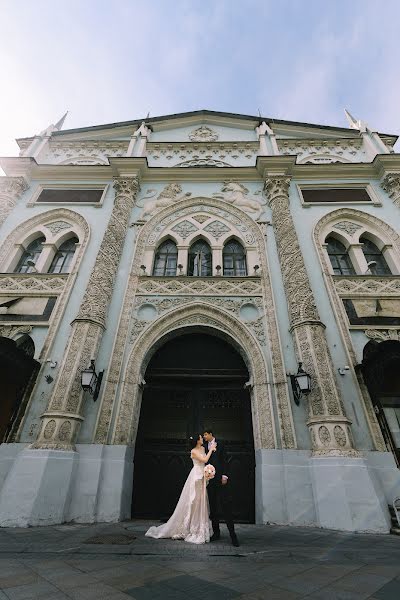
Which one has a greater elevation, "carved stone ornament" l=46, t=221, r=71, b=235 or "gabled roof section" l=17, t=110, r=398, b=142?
"gabled roof section" l=17, t=110, r=398, b=142

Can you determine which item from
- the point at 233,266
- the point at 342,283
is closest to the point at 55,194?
the point at 233,266

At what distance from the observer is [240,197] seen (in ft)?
38.1

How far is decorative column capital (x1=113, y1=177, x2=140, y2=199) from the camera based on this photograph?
11.4 meters

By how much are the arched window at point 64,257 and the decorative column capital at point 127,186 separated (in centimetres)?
267

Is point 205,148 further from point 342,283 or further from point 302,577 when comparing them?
point 302,577

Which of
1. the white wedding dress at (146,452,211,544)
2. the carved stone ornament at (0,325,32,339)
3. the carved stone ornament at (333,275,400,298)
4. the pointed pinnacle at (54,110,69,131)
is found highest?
the pointed pinnacle at (54,110,69,131)

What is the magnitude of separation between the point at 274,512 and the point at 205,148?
14751mm

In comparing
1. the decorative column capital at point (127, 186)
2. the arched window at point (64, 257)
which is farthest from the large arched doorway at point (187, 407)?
the decorative column capital at point (127, 186)

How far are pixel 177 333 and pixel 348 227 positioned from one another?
7.66 metres

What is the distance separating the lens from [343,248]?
10.6m

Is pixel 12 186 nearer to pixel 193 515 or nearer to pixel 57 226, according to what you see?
pixel 57 226

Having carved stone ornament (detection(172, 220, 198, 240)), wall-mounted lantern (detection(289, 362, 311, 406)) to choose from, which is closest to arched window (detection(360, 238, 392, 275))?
wall-mounted lantern (detection(289, 362, 311, 406))

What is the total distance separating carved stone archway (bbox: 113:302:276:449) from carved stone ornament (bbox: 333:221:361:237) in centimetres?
590

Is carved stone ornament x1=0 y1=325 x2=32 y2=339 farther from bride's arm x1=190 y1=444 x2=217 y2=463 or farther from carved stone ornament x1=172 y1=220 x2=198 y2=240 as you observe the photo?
bride's arm x1=190 y1=444 x2=217 y2=463
